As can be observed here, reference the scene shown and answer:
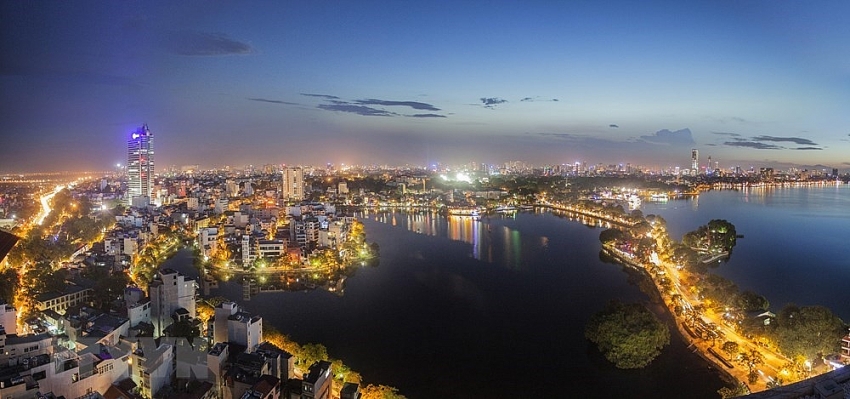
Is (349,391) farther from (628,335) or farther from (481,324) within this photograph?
(628,335)

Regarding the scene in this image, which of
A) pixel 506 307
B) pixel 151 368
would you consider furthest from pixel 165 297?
pixel 506 307

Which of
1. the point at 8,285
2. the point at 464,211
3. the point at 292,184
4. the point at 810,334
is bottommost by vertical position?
the point at 464,211

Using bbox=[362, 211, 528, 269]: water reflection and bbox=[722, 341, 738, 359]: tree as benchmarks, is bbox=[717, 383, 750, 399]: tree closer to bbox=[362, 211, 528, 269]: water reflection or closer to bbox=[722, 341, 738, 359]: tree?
bbox=[722, 341, 738, 359]: tree

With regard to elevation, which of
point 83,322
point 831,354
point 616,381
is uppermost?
point 83,322

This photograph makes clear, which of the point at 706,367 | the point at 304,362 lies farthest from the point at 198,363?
the point at 706,367

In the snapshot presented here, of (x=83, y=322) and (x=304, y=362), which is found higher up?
(x=83, y=322)

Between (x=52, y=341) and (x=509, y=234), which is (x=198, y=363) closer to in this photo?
(x=52, y=341)

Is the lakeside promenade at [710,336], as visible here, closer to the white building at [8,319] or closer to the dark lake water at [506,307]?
the dark lake water at [506,307]
